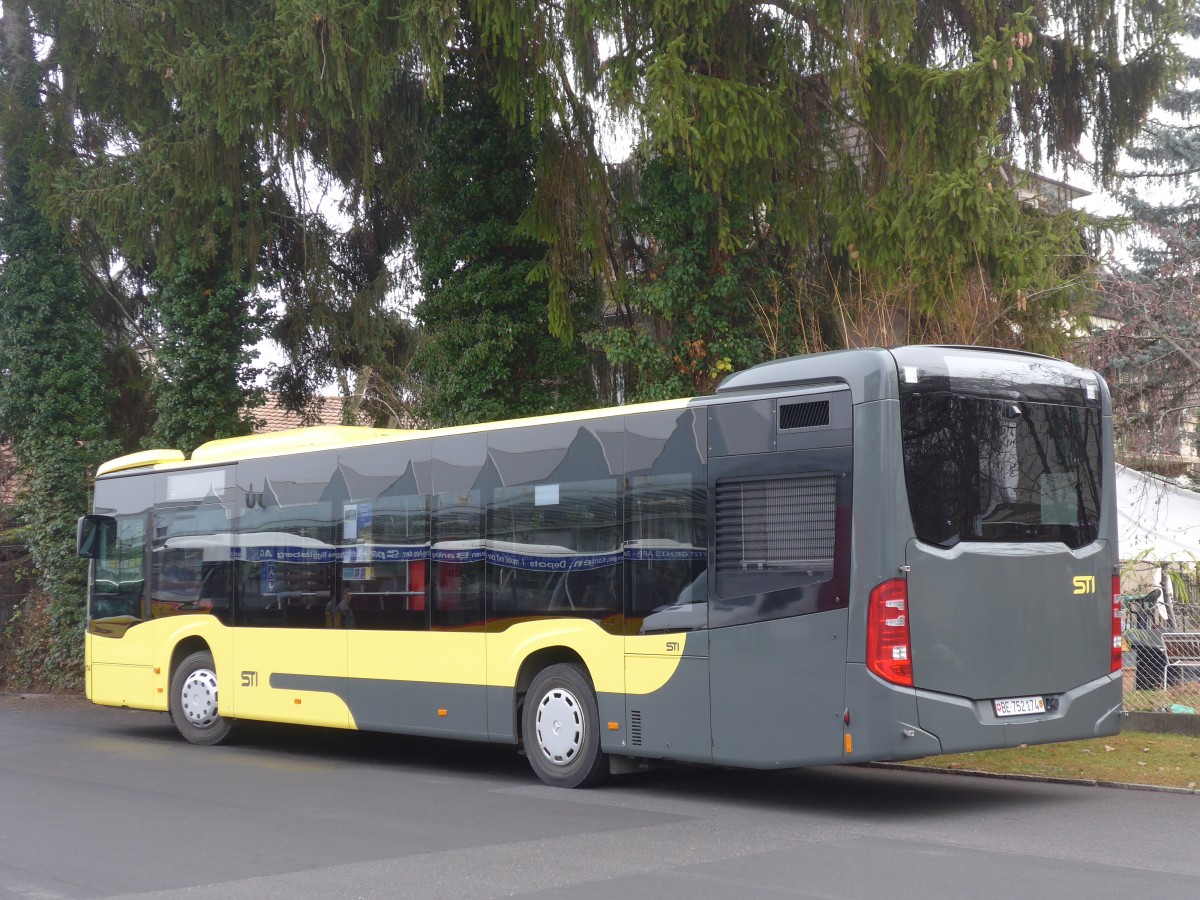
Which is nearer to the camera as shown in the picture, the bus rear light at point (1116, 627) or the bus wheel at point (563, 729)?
the bus rear light at point (1116, 627)

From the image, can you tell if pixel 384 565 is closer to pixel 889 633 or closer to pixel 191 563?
pixel 191 563

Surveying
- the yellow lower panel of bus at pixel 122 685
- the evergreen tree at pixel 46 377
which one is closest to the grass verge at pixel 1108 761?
the yellow lower panel of bus at pixel 122 685

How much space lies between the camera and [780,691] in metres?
9.91

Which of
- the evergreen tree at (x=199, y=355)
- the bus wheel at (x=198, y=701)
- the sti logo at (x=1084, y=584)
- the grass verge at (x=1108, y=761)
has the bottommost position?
the grass verge at (x=1108, y=761)

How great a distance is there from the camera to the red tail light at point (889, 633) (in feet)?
30.9

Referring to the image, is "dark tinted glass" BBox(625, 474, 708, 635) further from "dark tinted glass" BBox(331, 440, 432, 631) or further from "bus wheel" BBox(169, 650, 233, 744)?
"bus wheel" BBox(169, 650, 233, 744)

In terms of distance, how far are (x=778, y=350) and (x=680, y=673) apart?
811 cm

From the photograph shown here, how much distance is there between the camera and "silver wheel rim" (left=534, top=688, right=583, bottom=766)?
1155 cm

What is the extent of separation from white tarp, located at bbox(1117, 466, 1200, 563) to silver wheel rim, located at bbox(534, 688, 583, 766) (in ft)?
40.6

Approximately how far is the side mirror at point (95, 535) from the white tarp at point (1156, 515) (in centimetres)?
1457

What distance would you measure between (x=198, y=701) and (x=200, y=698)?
0.05 meters

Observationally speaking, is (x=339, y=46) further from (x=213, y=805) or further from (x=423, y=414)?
(x=213, y=805)

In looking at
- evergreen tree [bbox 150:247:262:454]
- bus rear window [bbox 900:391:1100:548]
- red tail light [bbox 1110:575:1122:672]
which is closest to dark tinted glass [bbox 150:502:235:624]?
evergreen tree [bbox 150:247:262:454]

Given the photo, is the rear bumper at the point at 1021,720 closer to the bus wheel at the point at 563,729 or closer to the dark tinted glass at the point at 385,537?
the bus wheel at the point at 563,729
